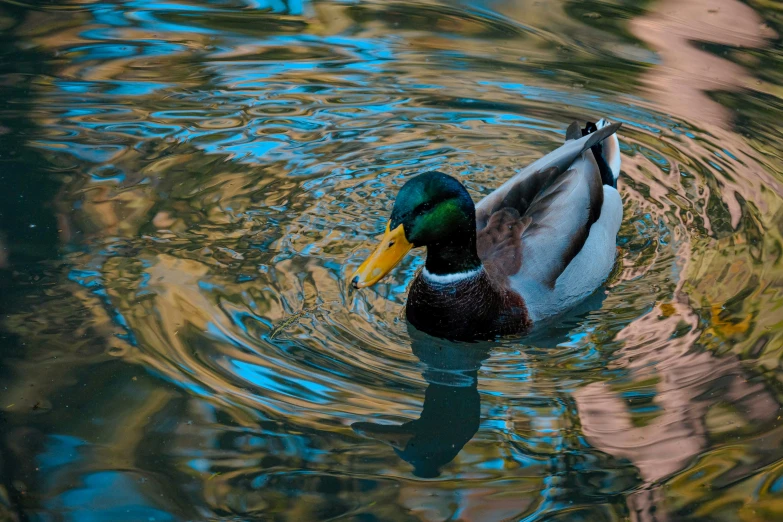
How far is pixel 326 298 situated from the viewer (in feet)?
16.7

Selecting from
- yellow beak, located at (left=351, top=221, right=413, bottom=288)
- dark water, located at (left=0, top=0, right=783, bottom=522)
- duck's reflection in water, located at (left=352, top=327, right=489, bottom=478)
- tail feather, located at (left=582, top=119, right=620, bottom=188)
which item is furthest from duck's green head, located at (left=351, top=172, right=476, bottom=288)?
tail feather, located at (left=582, top=119, right=620, bottom=188)

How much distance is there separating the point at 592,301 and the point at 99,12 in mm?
5430

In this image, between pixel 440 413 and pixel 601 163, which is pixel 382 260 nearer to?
pixel 440 413

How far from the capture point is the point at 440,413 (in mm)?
4398

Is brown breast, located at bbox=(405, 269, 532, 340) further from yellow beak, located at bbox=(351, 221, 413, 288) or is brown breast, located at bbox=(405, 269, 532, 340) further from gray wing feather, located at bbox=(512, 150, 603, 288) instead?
yellow beak, located at bbox=(351, 221, 413, 288)

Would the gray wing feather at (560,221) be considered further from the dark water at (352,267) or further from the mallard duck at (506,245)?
the dark water at (352,267)

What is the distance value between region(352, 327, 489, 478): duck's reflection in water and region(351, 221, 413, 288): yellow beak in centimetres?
56

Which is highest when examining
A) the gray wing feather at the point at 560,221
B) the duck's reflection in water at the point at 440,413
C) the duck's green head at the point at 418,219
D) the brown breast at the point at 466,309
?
the duck's green head at the point at 418,219

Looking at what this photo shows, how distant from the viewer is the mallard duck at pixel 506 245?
4.55 m

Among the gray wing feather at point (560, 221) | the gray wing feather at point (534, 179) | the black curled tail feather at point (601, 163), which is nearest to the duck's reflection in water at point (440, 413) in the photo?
the gray wing feather at point (560, 221)

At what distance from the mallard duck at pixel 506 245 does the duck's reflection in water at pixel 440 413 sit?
11 centimetres

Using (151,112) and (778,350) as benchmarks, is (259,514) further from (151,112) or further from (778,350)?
(151,112)

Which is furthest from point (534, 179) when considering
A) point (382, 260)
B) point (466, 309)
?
point (382, 260)

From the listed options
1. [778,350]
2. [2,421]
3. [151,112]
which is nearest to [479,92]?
[151,112]
